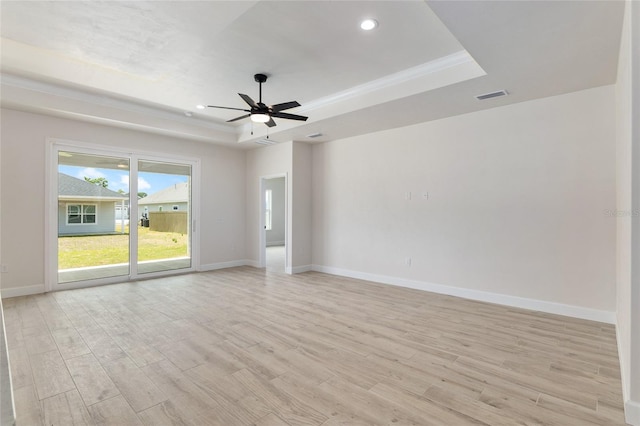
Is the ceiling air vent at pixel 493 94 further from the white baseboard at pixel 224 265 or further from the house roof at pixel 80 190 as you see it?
the house roof at pixel 80 190

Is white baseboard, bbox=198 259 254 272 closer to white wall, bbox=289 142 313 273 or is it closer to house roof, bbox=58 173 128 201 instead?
white wall, bbox=289 142 313 273

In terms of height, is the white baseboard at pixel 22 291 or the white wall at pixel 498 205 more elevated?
the white wall at pixel 498 205

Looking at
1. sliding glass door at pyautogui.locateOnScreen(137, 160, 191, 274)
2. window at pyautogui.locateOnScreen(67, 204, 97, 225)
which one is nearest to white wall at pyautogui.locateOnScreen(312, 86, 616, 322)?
sliding glass door at pyautogui.locateOnScreen(137, 160, 191, 274)

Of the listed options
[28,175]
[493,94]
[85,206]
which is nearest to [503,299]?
[493,94]

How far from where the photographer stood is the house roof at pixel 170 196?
21.1 ft

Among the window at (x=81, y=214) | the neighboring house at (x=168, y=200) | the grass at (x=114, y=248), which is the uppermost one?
the neighboring house at (x=168, y=200)

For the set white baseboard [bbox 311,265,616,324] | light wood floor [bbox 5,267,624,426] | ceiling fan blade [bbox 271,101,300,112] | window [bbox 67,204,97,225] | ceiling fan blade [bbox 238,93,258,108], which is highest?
ceiling fan blade [bbox 238,93,258,108]

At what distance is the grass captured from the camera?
5.50 meters

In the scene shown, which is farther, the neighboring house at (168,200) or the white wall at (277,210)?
the white wall at (277,210)

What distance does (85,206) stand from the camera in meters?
5.66

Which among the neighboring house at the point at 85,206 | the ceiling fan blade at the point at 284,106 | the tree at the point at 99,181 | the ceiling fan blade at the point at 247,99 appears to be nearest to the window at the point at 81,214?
the neighboring house at the point at 85,206

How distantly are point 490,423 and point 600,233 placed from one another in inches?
129

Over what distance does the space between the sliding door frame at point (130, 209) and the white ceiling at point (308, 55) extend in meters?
0.73

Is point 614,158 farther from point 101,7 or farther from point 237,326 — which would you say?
point 101,7
